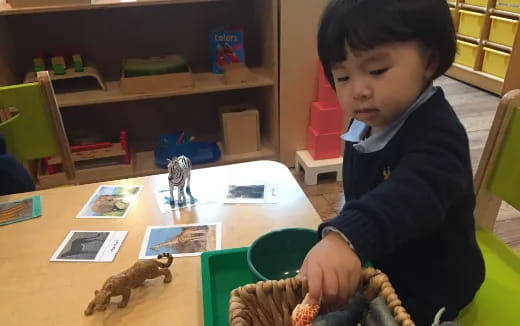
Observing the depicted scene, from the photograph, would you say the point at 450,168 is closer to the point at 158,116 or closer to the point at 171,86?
the point at 171,86

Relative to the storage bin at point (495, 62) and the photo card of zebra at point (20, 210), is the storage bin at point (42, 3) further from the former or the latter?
the storage bin at point (495, 62)

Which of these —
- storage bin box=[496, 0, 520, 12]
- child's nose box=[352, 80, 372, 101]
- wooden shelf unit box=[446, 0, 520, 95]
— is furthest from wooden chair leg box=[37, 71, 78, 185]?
storage bin box=[496, 0, 520, 12]

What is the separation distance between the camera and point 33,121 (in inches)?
49.8

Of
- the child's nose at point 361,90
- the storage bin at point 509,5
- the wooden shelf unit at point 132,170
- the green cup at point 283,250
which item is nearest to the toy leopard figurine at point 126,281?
the green cup at point 283,250

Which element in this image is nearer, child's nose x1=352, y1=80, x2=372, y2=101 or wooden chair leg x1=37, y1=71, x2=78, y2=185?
child's nose x1=352, y1=80, x2=372, y2=101

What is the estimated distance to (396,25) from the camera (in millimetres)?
578

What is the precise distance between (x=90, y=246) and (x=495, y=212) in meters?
0.88

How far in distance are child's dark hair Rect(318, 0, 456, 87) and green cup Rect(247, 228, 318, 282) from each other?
294 millimetres

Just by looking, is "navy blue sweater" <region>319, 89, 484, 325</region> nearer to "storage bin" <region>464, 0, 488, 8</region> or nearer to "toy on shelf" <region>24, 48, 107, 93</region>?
"toy on shelf" <region>24, 48, 107, 93</region>

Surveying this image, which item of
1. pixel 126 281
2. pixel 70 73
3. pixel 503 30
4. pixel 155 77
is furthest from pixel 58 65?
pixel 503 30

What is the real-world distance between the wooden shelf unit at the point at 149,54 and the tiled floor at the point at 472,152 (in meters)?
0.32

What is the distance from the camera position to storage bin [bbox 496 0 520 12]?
2.98 metres

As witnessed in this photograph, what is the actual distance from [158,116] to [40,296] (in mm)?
1792

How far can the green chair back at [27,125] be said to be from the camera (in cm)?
123
